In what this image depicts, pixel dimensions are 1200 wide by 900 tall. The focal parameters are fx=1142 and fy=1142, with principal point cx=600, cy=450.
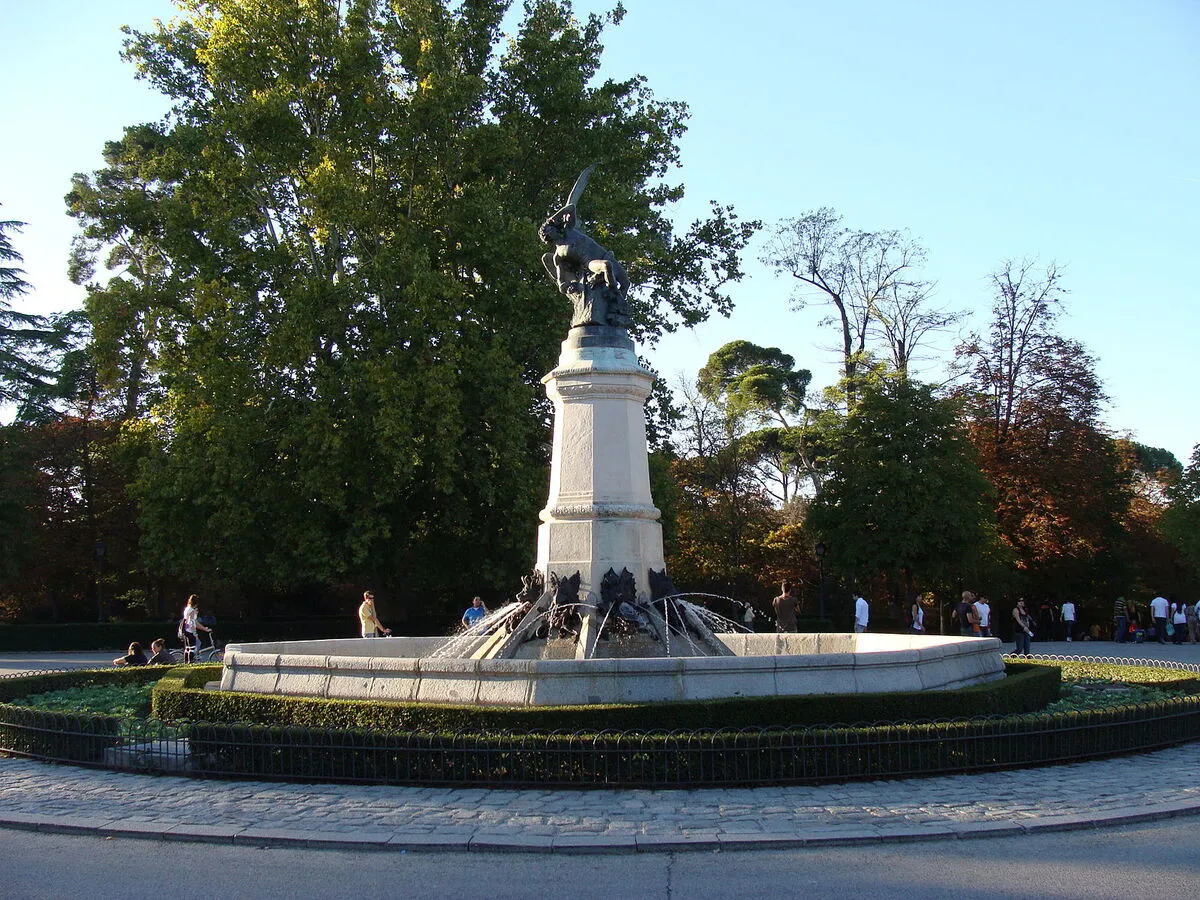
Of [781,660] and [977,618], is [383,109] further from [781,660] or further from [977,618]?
[781,660]

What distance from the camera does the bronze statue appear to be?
14586 mm

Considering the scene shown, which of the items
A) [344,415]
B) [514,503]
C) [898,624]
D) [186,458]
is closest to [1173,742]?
[514,503]

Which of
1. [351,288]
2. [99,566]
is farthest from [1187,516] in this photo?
[99,566]

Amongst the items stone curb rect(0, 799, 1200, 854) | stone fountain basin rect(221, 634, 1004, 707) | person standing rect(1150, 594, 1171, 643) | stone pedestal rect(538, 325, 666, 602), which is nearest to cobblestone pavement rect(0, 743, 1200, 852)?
stone curb rect(0, 799, 1200, 854)

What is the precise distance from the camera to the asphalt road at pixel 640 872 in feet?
21.5

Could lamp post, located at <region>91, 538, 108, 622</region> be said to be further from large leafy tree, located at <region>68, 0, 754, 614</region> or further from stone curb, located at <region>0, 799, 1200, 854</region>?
stone curb, located at <region>0, 799, 1200, 854</region>

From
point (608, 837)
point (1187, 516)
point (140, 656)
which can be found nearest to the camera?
point (608, 837)

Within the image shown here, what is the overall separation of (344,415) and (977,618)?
1489cm

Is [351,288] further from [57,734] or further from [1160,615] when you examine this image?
[1160,615]

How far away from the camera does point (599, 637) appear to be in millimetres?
12805

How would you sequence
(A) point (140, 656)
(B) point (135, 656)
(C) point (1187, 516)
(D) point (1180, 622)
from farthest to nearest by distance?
(C) point (1187, 516)
(D) point (1180, 622)
(A) point (140, 656)
(B) point (135, 656)

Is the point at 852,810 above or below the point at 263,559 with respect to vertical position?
below

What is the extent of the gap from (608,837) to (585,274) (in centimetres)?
887

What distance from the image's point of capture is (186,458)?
26.8 m
